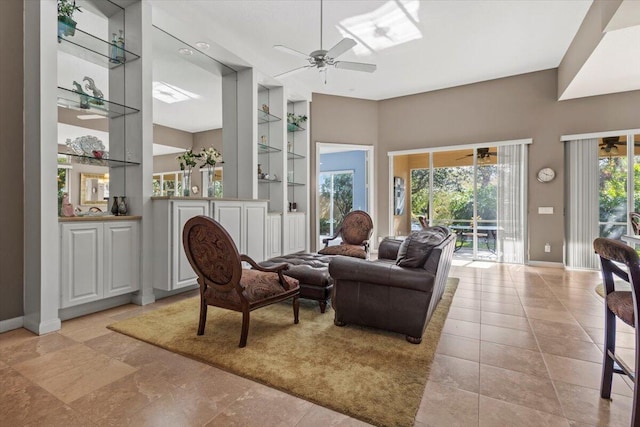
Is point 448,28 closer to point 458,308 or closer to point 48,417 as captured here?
point 458,308

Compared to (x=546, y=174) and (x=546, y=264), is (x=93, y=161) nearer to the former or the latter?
(x=546, y=174)

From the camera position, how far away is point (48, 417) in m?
1.55

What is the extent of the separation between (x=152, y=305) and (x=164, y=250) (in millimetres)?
612

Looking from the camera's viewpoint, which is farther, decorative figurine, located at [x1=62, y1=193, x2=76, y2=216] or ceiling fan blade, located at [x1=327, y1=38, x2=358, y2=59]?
ceiling fan blade, located at [x1=327, y1=38, x2=358, y2=59]

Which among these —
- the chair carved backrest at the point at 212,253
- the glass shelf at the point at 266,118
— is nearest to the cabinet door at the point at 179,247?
the chair carved backrest at the point at 212,253

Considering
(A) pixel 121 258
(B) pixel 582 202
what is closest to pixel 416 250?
(A) pixel 121 258

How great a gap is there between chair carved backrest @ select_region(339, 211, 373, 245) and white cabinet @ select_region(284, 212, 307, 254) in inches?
42.5

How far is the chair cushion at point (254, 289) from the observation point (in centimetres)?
237

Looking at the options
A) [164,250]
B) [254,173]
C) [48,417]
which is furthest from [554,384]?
[254,173]

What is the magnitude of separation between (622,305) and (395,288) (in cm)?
129

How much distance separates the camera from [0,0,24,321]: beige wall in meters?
2.57

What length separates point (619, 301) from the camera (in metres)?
1.54

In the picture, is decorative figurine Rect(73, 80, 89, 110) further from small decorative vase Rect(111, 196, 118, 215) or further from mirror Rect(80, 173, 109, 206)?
small decorative vase Rect(111, 196, 118, 215)

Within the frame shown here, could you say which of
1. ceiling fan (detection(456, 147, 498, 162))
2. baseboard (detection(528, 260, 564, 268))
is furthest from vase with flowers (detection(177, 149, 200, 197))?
baseboard (detection(528, 260, 564, 268))
